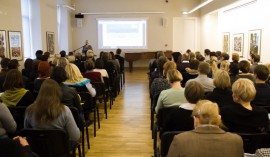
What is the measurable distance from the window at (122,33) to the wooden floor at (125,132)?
8.05 m

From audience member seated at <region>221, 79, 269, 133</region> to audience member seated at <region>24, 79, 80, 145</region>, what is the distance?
4.91ft

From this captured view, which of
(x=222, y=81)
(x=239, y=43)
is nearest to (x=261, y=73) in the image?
(x=222, y=81)

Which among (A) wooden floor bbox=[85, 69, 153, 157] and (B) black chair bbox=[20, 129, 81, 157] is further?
(A) wooden floor bbox=[85, 69, 153, 157]

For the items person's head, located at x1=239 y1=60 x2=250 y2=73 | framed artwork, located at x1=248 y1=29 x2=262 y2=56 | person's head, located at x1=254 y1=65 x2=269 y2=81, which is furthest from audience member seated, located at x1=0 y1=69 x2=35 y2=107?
framed artwork, located at x1=248 y1=29 x2=262 y2=56

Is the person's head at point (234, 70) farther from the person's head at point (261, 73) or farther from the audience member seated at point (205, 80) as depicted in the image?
the person's head at point (261, 73)

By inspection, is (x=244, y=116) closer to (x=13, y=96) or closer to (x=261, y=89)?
(x=261, y=89)

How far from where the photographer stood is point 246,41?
374 inches

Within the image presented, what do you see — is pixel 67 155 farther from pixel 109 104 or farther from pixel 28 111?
pixel 109 104

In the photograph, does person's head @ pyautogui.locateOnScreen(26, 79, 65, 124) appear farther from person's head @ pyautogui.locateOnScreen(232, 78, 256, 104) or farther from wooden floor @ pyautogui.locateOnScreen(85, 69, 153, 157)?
person's head @ pyautogui.locateOnScreen(232, 78, 256, 104)

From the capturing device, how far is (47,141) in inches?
105

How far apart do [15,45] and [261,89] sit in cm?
732

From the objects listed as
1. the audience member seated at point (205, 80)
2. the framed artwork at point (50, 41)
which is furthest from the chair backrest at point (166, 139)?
the framed artwork at point (50, 41)

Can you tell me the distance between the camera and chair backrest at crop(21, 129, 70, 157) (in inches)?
103

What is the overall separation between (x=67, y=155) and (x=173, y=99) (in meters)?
1.40
